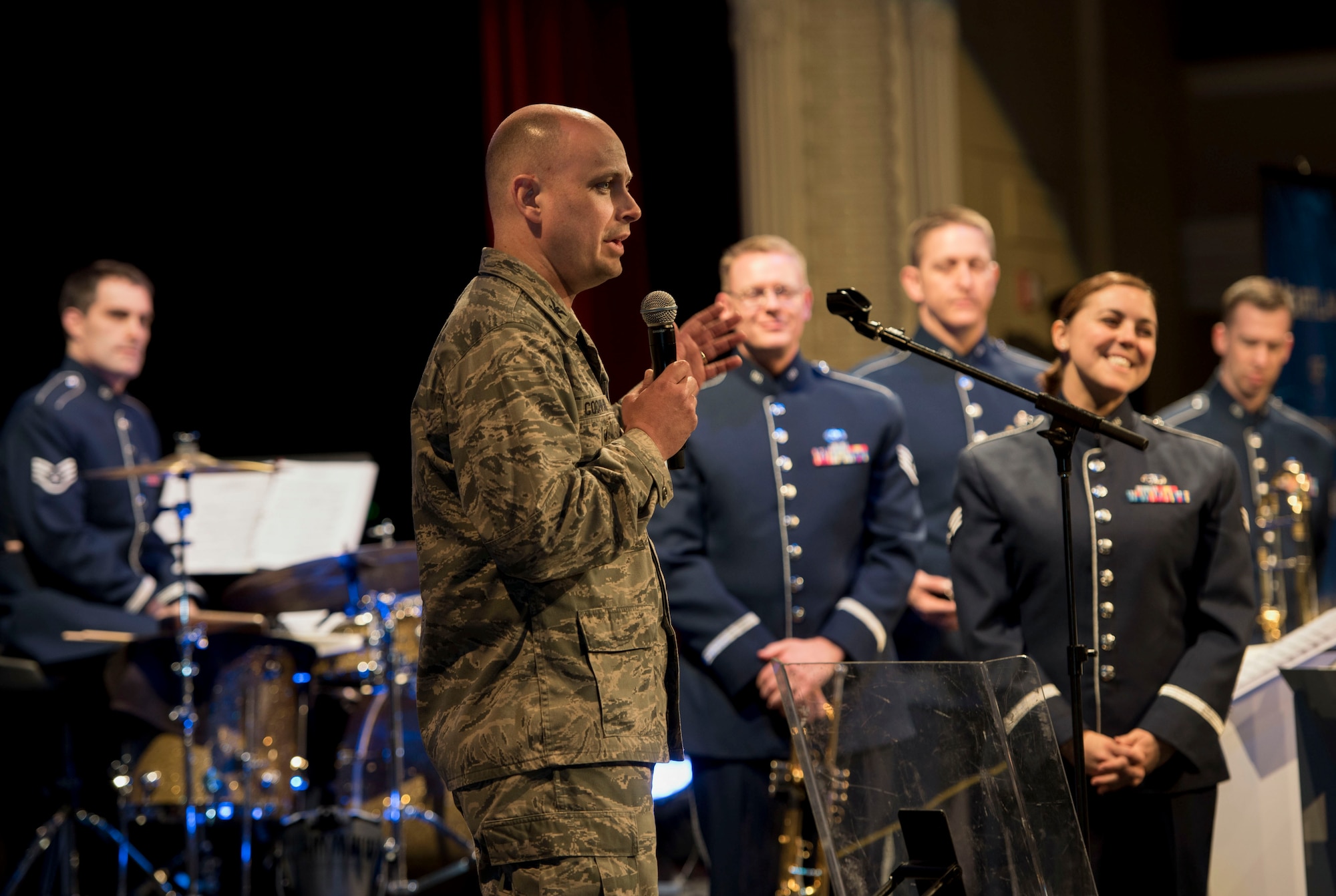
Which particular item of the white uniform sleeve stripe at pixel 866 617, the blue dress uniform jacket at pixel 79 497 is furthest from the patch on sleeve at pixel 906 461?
the blue dress uniform jacket at pixel 79 497

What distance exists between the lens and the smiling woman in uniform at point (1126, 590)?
259 cm

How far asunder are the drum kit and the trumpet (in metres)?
2.49

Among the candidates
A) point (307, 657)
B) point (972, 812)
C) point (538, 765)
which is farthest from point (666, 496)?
point (307, 657)

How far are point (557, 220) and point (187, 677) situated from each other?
9.09ft

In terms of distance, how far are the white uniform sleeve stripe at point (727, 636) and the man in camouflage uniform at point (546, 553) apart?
3.81ft

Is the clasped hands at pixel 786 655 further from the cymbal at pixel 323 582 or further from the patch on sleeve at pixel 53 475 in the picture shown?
the patch on sleeve at pixel 53 475

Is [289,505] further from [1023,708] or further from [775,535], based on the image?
[1023,708]

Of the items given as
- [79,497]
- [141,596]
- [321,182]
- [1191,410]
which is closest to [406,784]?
[141,596]

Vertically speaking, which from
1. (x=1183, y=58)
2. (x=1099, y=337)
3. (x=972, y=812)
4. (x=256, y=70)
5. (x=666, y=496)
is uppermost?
(x=1183, y=58)

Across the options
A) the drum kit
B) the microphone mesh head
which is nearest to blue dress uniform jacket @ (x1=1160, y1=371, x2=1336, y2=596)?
the drum kit

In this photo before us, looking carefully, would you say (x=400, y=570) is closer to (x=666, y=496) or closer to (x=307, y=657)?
(x=307, y=657)

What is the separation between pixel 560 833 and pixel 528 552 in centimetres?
34

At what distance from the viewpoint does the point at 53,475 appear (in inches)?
188

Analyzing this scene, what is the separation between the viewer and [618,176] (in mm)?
1906
